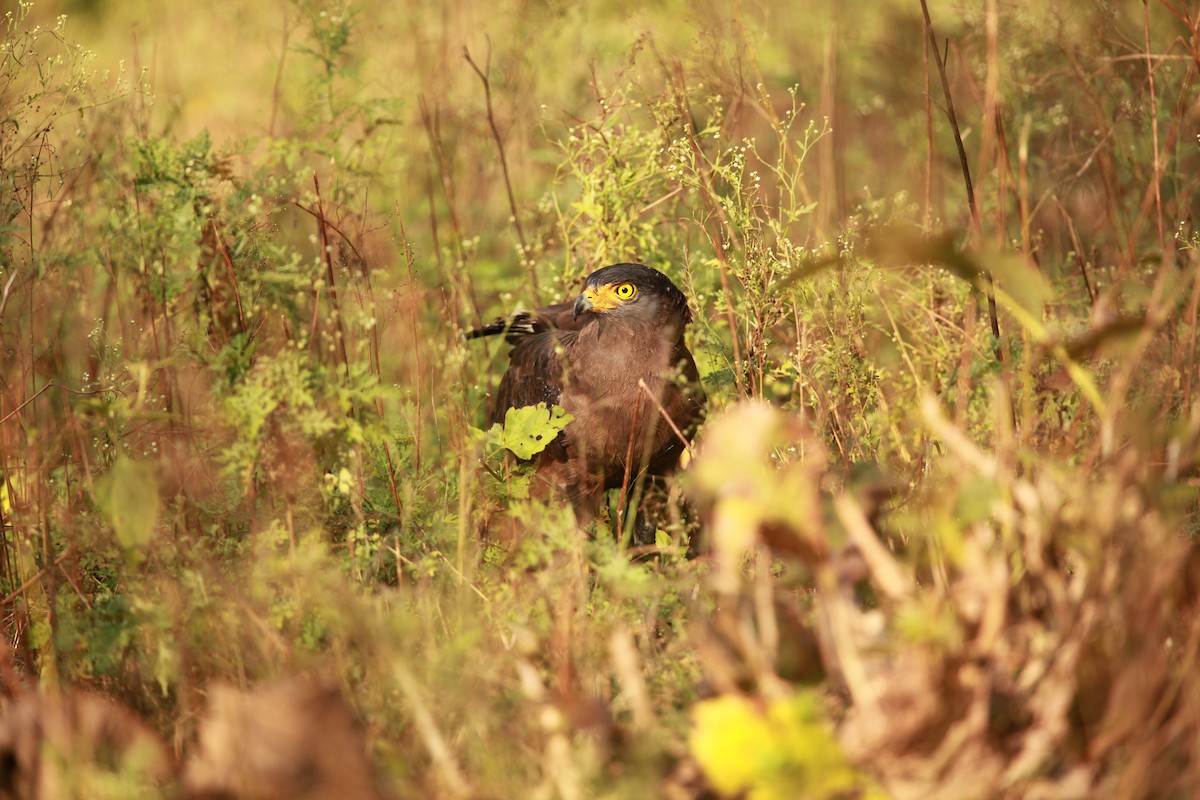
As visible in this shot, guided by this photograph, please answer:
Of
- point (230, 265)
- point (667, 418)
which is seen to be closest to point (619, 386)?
point (667, 418)

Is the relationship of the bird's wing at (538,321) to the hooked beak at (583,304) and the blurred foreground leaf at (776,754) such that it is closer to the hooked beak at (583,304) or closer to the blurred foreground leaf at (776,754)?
the hooked beak at (583,304)

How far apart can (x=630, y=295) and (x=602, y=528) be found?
1200mm

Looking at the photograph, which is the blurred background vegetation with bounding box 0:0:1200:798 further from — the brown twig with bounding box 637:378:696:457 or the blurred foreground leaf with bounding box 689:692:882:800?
the brown twig with bounding box 637:378:696:457

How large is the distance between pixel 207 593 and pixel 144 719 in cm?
30

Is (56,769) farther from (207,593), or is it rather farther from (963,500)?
(963,500)

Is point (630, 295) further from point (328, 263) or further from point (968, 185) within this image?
point (968, 185)

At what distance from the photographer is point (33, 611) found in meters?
3.11

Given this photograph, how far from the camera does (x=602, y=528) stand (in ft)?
10.1

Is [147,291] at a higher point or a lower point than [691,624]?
higher

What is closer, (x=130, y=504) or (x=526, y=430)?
(x=130, y=504)

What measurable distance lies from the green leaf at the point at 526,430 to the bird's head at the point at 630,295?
65 centimetres

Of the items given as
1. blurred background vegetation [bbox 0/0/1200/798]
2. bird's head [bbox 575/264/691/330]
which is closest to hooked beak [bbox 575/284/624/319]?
bird's head [bbox 575/264/691/330]

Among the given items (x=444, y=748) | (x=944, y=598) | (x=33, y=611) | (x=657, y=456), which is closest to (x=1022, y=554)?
(x=944, y=598)

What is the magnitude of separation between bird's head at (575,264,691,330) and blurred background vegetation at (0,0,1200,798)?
0.64ft
